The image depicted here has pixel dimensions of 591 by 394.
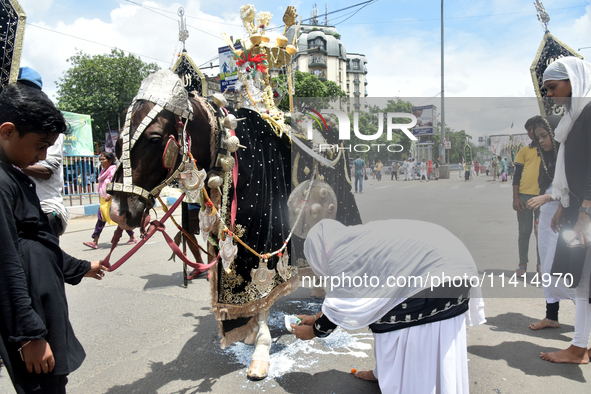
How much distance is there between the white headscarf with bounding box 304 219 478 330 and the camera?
5.95 ft

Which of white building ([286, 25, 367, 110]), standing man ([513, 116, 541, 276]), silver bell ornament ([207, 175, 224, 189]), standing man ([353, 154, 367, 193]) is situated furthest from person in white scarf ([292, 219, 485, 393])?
white building ([286, 25, 367, 110])

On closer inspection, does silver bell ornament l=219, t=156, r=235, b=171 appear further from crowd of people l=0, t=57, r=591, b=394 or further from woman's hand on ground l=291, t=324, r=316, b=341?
woman's hand on ground l=291, t=324, r=316, b=341

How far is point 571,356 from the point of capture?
2.63m

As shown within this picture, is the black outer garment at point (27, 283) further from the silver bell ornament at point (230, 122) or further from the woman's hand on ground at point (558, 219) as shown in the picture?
A: the woman's hand on ground at point (558, 219)

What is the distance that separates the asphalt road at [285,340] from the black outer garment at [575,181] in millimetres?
726

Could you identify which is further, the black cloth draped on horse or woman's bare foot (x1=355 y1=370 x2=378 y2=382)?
the black cloth draped on horse

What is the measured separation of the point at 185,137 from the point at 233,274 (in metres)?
1.05

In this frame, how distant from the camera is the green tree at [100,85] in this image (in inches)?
869

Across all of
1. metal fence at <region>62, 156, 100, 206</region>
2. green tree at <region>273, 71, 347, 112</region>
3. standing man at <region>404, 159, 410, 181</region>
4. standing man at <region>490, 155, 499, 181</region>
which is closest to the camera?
green tree at <region>273, 71, 347, 112</region>

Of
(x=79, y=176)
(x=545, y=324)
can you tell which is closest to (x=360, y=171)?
(x=545, y=324)

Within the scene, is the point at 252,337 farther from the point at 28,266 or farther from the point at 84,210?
the point at 84,210

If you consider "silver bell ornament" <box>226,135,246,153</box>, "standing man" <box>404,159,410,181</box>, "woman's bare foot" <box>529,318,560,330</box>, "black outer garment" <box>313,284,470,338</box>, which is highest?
"silver bell ornament" <box>226,135,246,153</box>

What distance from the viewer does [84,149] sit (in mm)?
15219

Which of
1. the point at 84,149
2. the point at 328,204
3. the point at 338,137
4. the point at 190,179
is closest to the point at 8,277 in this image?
the point at 190,179
